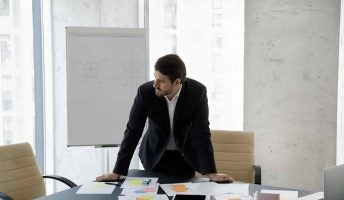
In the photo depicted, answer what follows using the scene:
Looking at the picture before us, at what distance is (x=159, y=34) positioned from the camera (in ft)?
12.5

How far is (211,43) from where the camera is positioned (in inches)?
147

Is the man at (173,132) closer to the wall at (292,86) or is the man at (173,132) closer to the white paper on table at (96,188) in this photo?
the white paper on table at (96,188)

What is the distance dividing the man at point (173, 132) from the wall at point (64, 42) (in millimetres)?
1482

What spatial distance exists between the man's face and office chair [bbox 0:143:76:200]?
88 centimetres

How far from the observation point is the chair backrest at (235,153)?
2982 mm

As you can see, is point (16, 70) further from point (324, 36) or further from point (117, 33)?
point (324, 36)

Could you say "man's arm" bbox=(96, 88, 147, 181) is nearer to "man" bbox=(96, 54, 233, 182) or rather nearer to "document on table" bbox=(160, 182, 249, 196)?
"man" bbox=(96, 54, 233, 182)

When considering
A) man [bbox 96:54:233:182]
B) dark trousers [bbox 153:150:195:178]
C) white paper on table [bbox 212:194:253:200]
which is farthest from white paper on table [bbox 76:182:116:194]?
white paper on table [bbox 212:194:253:200]

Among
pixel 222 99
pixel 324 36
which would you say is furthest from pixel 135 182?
pixel 324 36

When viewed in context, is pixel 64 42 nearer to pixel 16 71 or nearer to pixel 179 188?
pixel 16 71

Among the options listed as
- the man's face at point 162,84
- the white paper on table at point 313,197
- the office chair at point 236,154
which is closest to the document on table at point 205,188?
the white paper on table at point 313,197

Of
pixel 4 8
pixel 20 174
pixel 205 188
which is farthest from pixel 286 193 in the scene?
pixel 4 8

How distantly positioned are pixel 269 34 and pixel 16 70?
2359 mm

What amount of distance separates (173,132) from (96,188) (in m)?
0.60
